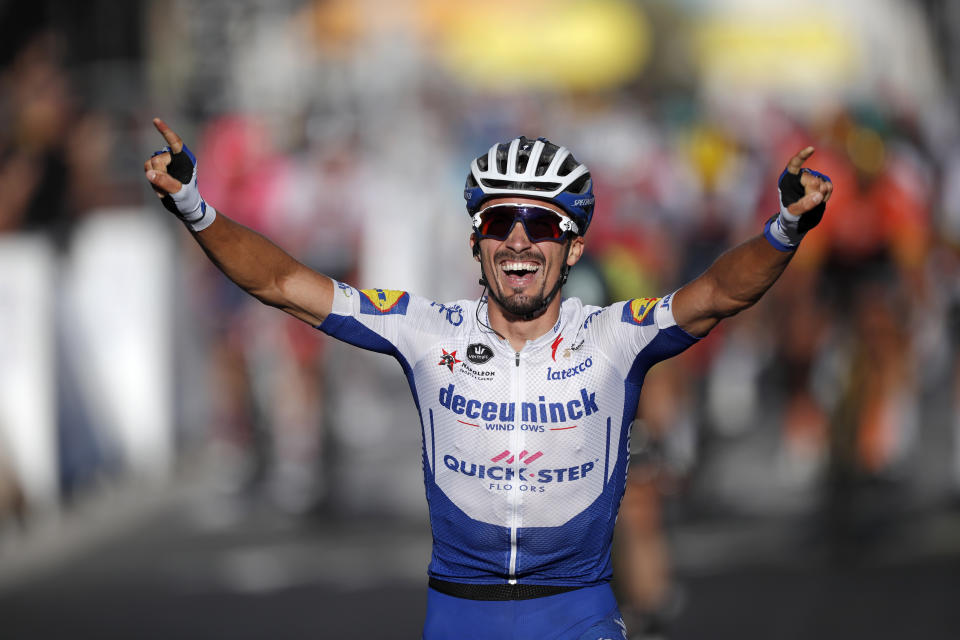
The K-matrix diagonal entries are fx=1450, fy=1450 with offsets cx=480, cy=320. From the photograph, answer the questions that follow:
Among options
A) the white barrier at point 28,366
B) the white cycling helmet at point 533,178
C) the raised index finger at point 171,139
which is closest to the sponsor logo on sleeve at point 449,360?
the white cycling helmet at point 533,178

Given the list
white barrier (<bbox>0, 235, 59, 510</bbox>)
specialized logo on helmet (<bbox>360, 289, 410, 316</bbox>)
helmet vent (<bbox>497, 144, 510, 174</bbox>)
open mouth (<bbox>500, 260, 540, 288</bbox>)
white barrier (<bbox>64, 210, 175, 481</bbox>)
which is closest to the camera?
open mouth (<bbox>500, 260, 540, 288</bbox>)

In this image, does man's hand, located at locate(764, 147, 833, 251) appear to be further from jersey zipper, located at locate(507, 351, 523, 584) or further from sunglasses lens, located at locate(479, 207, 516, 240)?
jersey zipper, located at locate(507, 351, 523, 584)

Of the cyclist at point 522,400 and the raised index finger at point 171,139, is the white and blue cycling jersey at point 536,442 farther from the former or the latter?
the raised index finger at point 171,139

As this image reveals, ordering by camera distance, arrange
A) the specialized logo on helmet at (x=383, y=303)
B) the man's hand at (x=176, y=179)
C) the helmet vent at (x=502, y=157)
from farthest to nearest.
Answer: the specialized logo on helmet at (x=383, y=303)
the helmet vent at (x=502, y=157)
the man's hand at (x=176, y=179)

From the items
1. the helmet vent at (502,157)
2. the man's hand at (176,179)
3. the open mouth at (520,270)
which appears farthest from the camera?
the helmet vent at (502,157)

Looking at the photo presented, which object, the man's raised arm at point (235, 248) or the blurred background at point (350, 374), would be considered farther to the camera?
the blurred background at point (350, 374)

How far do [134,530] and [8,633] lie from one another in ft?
8.96

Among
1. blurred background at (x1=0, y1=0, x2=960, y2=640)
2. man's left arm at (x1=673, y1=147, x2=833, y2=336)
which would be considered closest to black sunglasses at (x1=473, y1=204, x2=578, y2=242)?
man's left arm at (x1=673, y1=147, x2=833, y2=336)

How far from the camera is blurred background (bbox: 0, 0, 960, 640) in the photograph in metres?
9.37

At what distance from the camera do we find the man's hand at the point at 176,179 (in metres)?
4.56

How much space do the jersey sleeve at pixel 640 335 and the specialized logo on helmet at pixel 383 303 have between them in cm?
67

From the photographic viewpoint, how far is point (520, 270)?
4676 mm

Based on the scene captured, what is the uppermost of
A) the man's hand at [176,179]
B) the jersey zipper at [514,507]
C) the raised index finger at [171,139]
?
the raised index finger at [171,139]

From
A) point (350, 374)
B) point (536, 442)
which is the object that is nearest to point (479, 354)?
point (536, 442)
